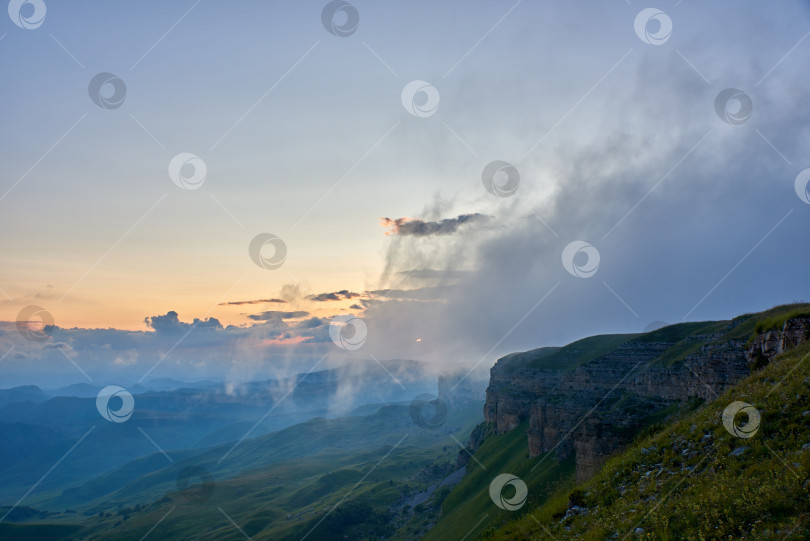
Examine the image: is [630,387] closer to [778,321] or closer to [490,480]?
[778,321]

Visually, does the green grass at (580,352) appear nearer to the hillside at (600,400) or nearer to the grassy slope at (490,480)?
the hillside at (600,400)

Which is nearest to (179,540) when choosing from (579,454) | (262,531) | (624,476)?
(262,531)

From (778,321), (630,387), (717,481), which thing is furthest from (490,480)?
(717,481)

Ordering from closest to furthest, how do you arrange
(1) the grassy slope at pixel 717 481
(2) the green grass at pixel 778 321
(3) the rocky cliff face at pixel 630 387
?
1. (1) the grassy slope at pixel 717 481
2. (2) the green grass at pixel 778 321
3. (3) the rocky cliff face at pixel 630 387

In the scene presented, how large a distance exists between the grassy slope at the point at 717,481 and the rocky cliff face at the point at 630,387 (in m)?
12.9

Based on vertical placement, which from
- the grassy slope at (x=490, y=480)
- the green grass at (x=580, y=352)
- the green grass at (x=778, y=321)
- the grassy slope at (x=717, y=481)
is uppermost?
the green grass at (x=580, y=352)

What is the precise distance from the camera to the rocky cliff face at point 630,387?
A: 1692 inches

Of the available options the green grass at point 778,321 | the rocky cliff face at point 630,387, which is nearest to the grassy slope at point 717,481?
the green grass at point 778,321

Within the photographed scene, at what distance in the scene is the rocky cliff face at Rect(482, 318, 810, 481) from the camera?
43.0m

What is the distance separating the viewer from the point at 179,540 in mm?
198500

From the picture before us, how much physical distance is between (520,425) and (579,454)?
2273 inches

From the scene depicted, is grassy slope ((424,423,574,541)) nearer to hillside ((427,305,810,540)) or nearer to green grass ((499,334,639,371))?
hillside ((427,305,810,540))

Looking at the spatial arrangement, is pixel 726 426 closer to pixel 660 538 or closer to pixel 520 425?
pixel 660 538

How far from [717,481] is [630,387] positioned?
5056cm
